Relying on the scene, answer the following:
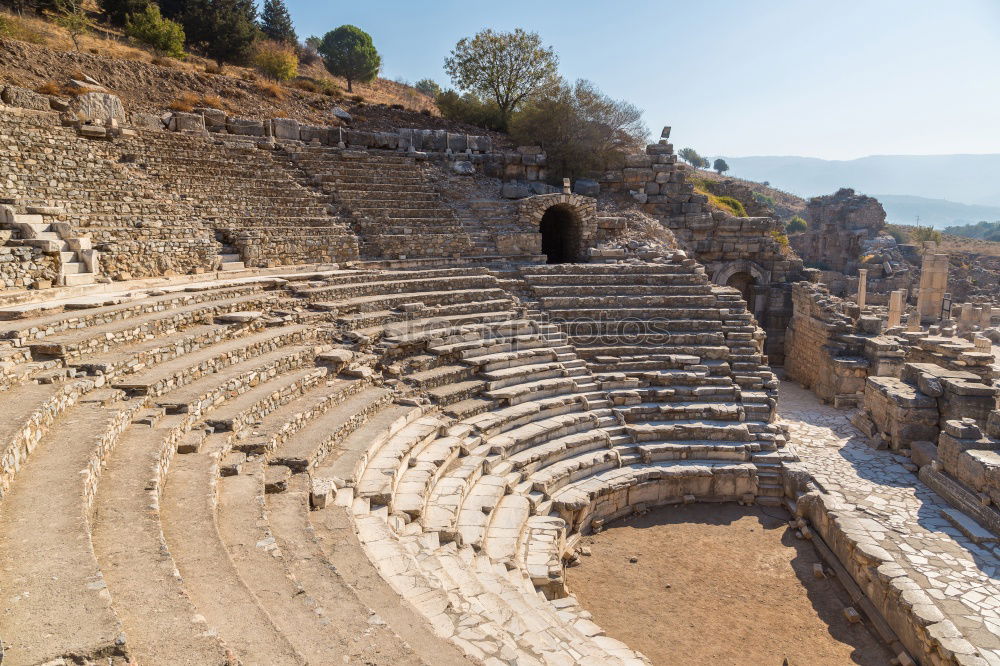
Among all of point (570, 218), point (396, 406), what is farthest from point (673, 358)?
point (570, 218)

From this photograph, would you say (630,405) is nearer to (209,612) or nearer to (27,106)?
(209,612)

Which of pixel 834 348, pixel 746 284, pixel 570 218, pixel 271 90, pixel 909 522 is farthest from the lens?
pixel 271 90

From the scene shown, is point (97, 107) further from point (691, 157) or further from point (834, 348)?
point (691, 157)

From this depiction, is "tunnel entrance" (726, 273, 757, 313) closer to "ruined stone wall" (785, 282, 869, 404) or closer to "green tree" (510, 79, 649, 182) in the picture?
"ruined stone wall" (785, 282, 869, 404)

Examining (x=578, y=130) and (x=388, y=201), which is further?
(x=578, y=130)

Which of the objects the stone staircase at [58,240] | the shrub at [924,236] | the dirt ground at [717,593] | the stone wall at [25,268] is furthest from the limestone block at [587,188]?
the shrub at [924,236]

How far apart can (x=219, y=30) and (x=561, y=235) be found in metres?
17.5

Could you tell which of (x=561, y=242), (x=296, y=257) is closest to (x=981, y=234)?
(x=561, y=242)

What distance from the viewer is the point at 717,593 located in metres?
7.73

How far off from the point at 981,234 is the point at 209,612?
5781 inches

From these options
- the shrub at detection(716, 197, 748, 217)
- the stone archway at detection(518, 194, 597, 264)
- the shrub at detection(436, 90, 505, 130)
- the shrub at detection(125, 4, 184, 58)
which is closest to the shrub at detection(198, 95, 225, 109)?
the shrub at detection(125, 4, 184, 58)

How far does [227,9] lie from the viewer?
25.2 m

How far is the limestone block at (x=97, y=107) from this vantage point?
13.6 m

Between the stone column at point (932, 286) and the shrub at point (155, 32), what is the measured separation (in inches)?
1184
